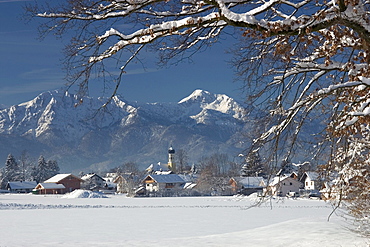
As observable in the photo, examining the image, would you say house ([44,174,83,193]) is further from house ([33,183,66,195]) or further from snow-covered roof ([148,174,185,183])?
snow-covered roof ([148,174,185,183])

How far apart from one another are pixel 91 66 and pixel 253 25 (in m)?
3.20

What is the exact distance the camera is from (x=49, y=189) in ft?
374

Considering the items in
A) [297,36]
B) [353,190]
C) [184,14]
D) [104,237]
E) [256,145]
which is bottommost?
[104,237]

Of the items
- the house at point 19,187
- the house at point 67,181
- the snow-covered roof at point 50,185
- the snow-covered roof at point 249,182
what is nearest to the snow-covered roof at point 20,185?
the house at point 19,187

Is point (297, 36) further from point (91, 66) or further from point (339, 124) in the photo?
point (91, 66)

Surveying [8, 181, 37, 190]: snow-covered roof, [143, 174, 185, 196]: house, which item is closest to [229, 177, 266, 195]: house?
[143, 174, 185, 196]: house

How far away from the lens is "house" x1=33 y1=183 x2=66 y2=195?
11289cm

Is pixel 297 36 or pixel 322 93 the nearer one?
pixel 297 36

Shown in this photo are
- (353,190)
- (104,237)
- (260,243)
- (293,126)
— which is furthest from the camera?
(104,237)

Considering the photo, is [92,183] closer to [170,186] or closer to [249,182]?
[170,186]

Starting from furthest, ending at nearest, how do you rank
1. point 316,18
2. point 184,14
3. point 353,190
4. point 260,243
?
1. point 260,243
2. point 353,190
3. point 184,14
4. point 316,18

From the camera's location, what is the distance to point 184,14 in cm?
775

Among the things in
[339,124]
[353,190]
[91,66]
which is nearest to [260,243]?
[353,190]

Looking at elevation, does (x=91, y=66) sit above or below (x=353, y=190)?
above
